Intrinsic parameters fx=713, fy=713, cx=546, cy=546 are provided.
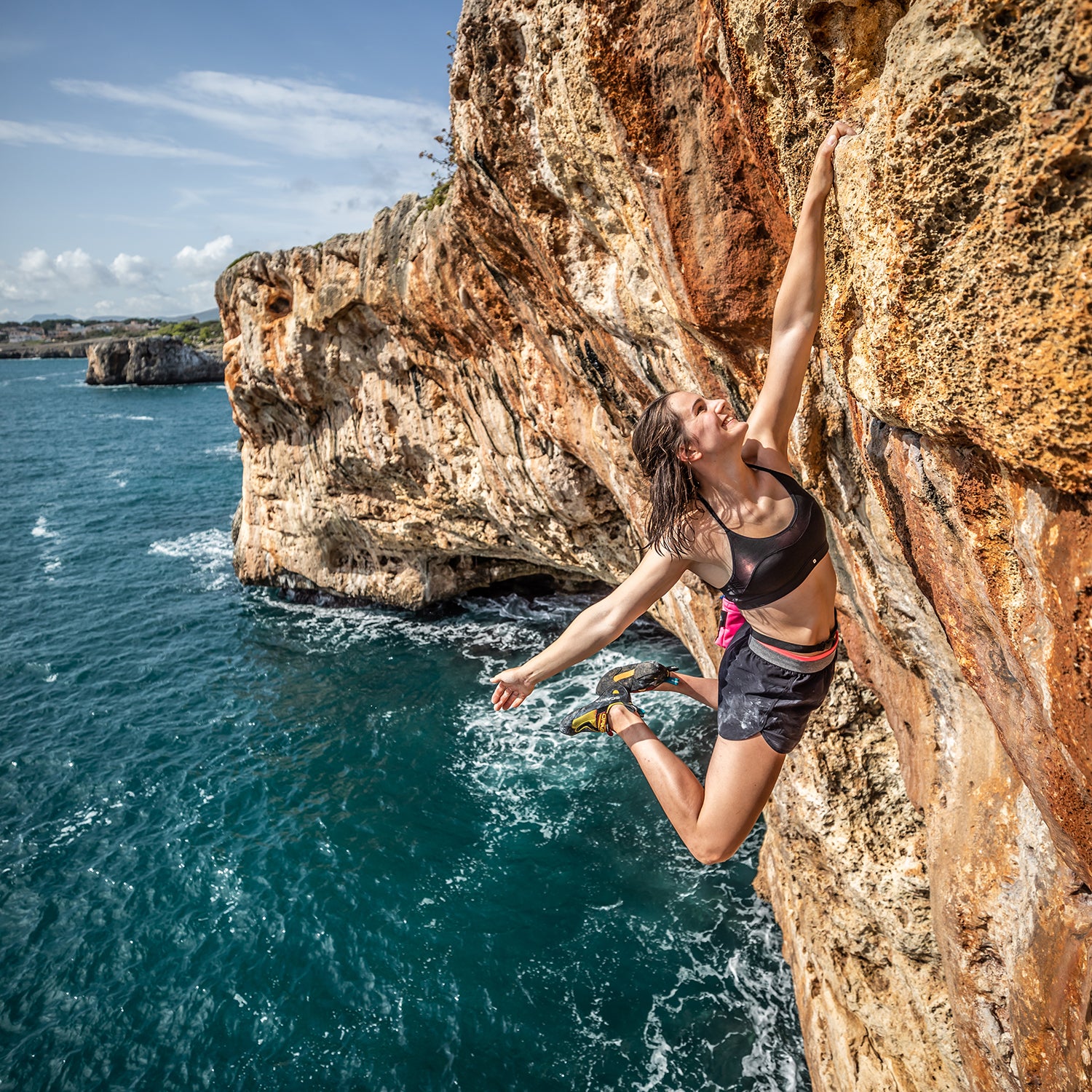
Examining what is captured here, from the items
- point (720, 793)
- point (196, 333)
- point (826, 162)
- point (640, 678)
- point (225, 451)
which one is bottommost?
point (225, 451)

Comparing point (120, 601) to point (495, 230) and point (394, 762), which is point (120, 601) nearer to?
point (394, 762)

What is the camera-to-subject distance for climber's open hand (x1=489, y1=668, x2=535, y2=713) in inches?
175

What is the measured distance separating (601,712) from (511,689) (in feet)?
3.82

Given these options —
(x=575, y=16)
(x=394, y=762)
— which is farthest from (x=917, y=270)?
(x=394, y=762)

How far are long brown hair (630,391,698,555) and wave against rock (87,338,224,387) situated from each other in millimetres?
100214

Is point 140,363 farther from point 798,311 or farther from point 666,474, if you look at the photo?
point 798,311

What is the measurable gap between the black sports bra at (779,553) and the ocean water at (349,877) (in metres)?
8.49

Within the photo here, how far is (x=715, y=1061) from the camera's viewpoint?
9727 mm

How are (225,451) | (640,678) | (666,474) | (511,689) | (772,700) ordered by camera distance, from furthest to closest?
(225,451), (640,678), (772,700), (511,689), (666,474)

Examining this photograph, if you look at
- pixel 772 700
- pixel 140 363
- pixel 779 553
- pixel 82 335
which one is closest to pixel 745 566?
pixel 779 553

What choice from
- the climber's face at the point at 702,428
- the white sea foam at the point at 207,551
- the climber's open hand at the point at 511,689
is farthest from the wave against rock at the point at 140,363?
the climber's face at the point at 702,428

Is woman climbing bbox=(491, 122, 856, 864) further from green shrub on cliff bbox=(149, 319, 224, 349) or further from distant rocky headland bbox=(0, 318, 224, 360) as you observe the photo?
green shrub on cliff bbox=(149, 319, 224, 349)

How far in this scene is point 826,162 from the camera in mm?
3979

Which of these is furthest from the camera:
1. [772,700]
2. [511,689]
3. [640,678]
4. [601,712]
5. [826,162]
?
[640,678]
